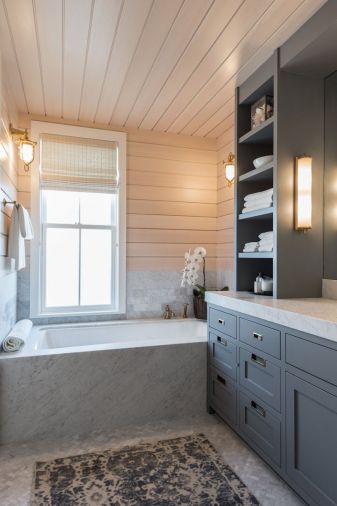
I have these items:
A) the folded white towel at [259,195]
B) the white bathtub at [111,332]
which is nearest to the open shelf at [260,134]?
the folded white towel at [259,195]

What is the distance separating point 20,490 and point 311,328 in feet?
5.38

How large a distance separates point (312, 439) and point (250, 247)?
1.32 metres

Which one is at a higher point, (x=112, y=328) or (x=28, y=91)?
(x=28, y=91)

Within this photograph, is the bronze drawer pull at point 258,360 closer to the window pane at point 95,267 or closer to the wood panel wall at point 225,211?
the wood panel wall at point 225,211

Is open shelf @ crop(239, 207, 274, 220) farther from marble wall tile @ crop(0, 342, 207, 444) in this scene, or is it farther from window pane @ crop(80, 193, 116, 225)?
window pane @ crop(80, 193, 116, 225)

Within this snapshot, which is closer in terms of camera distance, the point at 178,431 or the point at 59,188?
the point at 178,431

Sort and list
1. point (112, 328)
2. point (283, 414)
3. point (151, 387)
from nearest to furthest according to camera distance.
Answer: point (283, 414) → point (151, 387) → point (112, 328)

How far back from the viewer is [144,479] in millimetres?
1729

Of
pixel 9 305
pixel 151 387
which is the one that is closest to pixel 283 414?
pixel 151 387

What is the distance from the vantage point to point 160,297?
Answer: 3.48 m

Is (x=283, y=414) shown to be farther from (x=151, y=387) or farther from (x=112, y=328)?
(x=112, y=328)

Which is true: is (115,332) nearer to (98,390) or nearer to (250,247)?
(98,390)

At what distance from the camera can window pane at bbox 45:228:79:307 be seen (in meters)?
3.19

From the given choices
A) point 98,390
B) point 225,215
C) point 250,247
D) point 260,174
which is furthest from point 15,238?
point 225,215
